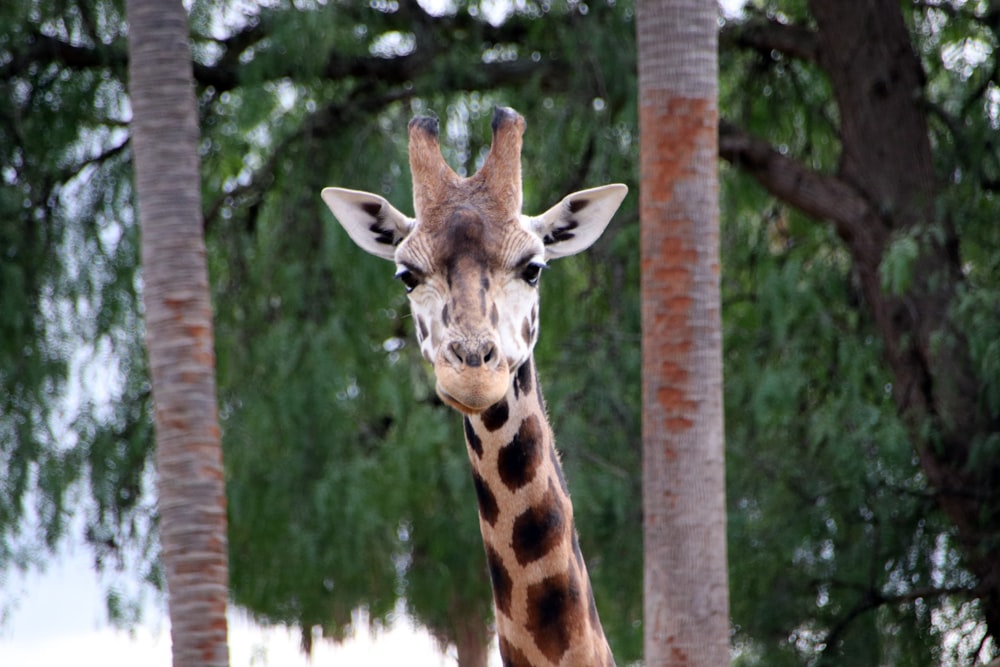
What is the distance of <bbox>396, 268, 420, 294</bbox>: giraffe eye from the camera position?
15.5 ft

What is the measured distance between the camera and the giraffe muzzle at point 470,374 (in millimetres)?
4203

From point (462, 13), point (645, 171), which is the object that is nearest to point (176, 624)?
point (645, 171)

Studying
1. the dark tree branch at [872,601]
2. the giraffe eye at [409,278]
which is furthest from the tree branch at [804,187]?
the giraffe eye at [409,278]

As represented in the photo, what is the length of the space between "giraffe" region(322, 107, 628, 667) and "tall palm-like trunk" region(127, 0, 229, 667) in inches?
56.3

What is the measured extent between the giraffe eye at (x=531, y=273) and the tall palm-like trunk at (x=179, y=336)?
1.85 meters

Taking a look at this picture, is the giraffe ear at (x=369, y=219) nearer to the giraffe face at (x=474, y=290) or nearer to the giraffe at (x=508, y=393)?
the giraffe at (x=508, y=393)

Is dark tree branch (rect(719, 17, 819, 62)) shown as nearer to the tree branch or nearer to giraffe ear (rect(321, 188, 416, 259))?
the tree branch

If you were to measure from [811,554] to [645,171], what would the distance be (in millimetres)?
4183

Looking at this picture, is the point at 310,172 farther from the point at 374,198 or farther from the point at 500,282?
the point at 500,282

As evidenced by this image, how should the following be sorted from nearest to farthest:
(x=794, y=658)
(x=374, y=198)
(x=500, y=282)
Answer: (x=500, y=282)
(x=374, y=198)
(x=794, y=658)

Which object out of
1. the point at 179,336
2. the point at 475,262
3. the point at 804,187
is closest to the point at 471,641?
the point at 804,187

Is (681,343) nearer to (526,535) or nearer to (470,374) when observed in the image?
(526,535)

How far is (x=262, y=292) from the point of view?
1017 cm

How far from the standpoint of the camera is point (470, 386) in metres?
4.20
